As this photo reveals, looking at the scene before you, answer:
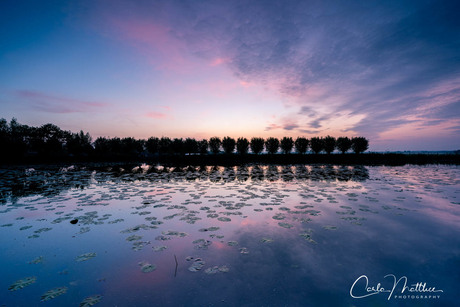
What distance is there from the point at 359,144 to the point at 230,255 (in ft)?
490

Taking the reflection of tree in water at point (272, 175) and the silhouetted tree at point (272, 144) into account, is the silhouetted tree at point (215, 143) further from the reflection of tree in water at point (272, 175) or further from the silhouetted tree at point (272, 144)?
the reflection of tree in water at point (272, 175)

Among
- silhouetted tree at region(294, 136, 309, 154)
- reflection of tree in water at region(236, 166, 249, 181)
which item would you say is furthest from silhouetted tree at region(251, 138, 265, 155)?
reflection of tree in water at region(236, 166, 249, 181)

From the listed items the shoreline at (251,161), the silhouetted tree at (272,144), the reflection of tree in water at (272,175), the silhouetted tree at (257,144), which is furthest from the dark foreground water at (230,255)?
the silhouetted tree at (257,144)

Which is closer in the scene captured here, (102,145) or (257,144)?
(102,145)

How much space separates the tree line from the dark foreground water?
9964 cm

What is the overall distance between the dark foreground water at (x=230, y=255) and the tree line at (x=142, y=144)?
99.6 metres

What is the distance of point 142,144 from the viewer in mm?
138250

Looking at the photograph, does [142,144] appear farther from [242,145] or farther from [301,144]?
[301,144]

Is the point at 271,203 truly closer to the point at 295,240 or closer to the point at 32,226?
the point at 295,240

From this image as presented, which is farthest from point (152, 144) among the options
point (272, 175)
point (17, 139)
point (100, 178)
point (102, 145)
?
point (272, 175)

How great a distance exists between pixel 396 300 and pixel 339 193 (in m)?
12.3

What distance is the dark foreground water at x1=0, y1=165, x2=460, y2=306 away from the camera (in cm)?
475

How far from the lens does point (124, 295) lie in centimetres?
470
